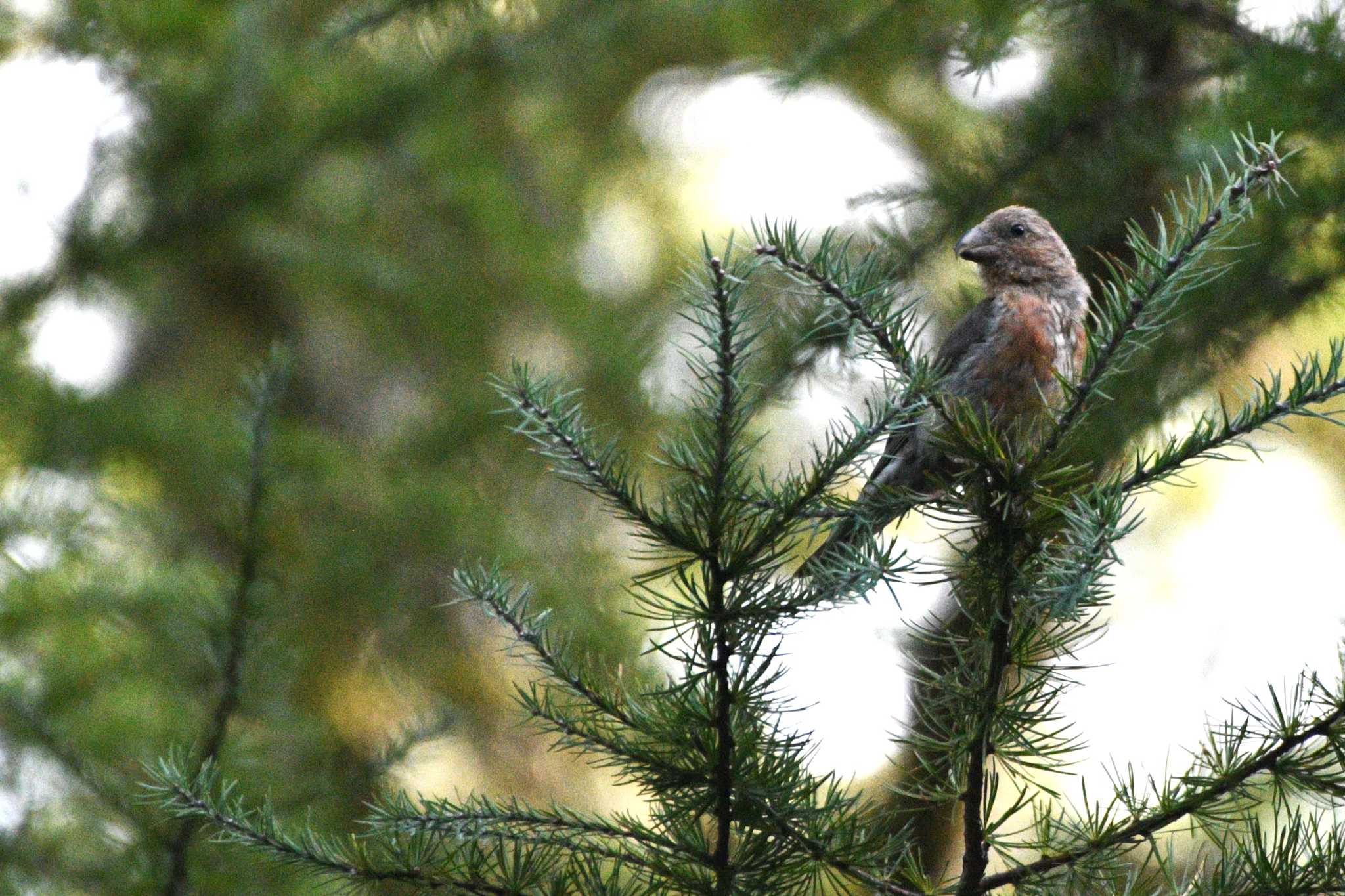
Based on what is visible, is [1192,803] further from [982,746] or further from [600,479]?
[600,479]

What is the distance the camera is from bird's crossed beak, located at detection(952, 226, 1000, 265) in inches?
134

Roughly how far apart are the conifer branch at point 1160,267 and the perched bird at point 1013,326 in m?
1.44

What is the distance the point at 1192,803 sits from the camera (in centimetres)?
176

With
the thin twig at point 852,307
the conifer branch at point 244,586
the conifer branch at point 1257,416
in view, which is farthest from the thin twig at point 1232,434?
the conifer branch at point 244,586

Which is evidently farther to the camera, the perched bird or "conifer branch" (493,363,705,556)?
the perched bird

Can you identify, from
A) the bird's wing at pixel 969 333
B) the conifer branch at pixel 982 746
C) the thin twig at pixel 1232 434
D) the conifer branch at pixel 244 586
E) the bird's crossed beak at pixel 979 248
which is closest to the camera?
the thin twig at pixel 1232 434

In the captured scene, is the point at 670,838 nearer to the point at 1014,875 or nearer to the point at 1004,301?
the point at 1014,875

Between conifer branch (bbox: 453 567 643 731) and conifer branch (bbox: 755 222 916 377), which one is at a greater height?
conifer branch (bbox: 755 222 916 377)

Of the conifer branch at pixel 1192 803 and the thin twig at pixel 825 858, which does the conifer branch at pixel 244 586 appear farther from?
the conifer branch at pixel 1192 803

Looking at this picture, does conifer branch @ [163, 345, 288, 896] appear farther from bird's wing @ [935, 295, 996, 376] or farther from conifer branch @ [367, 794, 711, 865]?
bird's wing @ [935, 295, 996, 376]

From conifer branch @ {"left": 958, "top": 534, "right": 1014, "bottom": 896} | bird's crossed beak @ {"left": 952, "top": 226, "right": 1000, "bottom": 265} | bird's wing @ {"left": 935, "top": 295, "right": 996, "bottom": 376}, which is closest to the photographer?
conifer branch @ {"left": 958, "top": 534, "right": 1014, "bottom": 896}

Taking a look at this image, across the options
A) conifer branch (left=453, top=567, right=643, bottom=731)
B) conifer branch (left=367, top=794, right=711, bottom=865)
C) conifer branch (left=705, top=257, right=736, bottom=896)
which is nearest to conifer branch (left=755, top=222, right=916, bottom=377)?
conifer branch (left=705, top=257, right=736, bottom=896)

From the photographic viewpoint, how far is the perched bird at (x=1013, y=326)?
136 inches

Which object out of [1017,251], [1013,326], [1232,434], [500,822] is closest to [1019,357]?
[1013,326]
